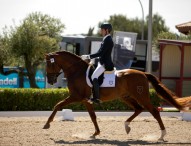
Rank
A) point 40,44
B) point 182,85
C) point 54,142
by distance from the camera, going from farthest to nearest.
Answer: point 40,44, point 182,85, point 54,142

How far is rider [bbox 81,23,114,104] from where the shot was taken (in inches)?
452

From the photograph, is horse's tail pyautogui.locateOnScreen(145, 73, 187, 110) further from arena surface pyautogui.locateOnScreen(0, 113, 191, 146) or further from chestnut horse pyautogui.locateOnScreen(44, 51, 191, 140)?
arena surface pyautogui.locateOnScreen(0, 113, 191, 146)

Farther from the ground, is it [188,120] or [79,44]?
[79,44]

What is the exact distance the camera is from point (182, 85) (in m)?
26.3

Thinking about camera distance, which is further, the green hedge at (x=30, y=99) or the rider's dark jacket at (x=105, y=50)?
the green hedge at (x=30, y=99)

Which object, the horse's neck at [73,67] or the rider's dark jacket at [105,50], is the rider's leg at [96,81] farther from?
the horse's neck at [73,67]

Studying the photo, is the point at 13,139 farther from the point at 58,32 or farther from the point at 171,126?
the point at 58,32

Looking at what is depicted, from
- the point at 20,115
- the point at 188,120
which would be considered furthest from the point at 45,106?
the point at 188,120

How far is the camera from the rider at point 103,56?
37.7 ft

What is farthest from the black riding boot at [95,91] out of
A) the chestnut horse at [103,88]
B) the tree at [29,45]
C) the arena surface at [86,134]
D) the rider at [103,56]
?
the tree at [29,45]

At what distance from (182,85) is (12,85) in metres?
13.6

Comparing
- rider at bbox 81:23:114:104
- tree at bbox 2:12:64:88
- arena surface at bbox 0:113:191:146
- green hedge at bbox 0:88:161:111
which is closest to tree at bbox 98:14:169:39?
tree at bbox 2:12:64:88

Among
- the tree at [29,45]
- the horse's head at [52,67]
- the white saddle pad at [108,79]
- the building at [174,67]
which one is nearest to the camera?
the white saddle pad at [108,79]

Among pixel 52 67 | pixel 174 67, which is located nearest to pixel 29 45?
pixel 174 67
